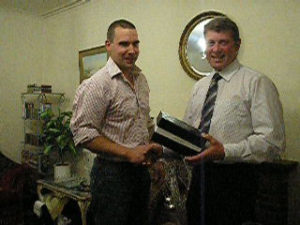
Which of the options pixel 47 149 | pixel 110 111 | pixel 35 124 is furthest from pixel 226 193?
pixel 35 124

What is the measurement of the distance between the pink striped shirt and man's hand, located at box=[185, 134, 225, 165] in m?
0.33

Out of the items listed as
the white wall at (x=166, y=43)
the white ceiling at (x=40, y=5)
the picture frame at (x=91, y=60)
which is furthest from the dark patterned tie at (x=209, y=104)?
the white ceiling at (x=40, y=5)

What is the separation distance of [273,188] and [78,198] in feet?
5.67

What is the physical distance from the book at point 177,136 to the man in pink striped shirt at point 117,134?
0.14 meters

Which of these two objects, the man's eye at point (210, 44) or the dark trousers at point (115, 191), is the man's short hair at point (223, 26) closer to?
the man's eye at point (210, 44)

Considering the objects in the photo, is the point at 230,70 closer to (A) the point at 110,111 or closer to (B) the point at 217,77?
(B) the point at 217,77

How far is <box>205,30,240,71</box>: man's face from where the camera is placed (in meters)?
1.46

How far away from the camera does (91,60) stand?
11.5ft

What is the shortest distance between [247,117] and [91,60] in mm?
2475

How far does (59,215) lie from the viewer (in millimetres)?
3025

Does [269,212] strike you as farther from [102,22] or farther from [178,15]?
[102,22]

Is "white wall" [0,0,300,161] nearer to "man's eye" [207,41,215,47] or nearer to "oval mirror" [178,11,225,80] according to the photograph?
"oval mirror" [178,11,225,80]

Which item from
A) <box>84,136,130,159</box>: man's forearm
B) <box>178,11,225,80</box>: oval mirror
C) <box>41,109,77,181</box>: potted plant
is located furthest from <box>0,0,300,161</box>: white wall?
<box>84,136,130,159</box>: man's forearm

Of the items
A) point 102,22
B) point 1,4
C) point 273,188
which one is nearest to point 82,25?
point 102,22
